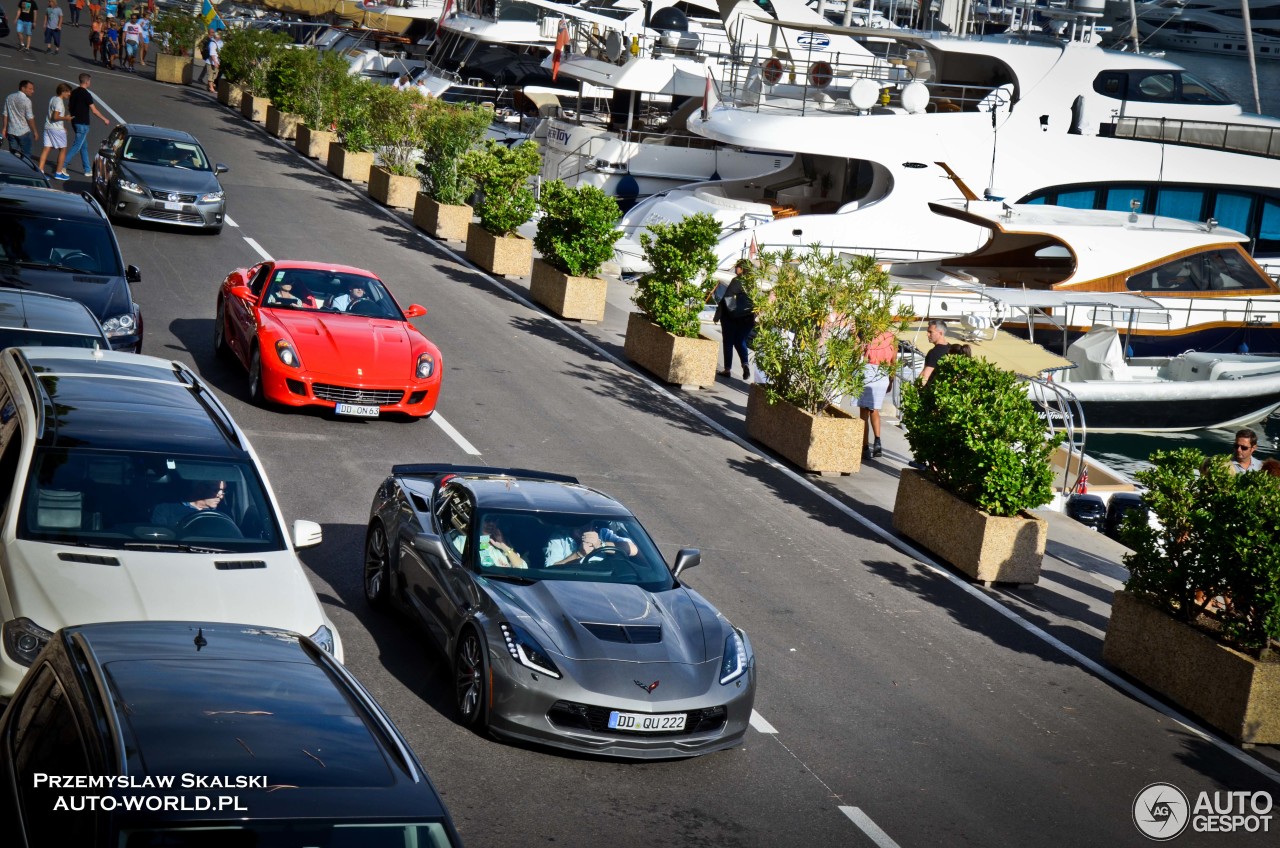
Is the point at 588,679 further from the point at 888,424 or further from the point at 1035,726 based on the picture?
the point at 888,424

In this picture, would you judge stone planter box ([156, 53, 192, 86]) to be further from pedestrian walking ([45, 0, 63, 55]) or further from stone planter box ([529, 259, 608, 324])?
stone planter box ([529, 259, 608, 324])

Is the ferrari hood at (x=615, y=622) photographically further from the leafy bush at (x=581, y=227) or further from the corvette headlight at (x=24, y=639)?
the leafy bush at (x=581, y=227)

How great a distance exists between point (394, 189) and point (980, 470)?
20.0 meters

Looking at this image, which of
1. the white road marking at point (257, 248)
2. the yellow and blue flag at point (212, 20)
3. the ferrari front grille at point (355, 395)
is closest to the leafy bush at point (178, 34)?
the yellow and blue flag at point (212, 20)

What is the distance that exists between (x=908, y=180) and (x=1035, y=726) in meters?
21.3

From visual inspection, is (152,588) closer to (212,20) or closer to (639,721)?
(639,721)

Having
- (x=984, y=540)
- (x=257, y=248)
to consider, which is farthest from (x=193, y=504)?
(x=257, y=248)

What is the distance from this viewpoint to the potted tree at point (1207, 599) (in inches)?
409

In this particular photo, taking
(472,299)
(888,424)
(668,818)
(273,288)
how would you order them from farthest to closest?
(472,299)
(888,424)
(273,288)
(668,818)

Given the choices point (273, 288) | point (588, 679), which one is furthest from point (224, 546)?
point (273, 288)

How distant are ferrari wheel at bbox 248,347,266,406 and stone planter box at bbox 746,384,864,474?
6056mm

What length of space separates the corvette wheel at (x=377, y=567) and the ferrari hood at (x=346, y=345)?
15.1 feet

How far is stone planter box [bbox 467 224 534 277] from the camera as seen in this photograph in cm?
2520

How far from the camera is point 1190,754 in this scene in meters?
10.1
